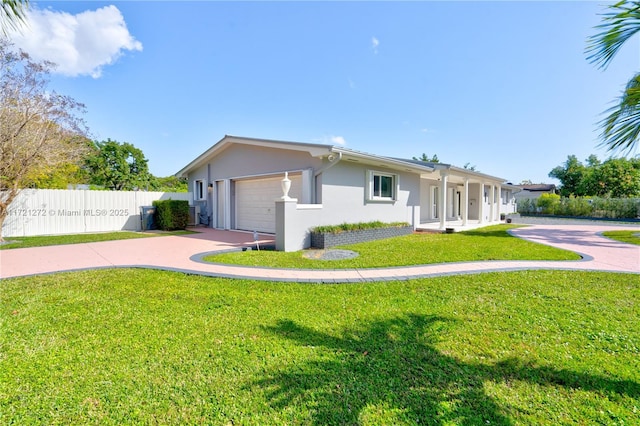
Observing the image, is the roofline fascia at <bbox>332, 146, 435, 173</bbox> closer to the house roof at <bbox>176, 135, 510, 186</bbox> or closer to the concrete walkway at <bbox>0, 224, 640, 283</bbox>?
the house roof at <bbox>176, 135, 510, 186</bbox>

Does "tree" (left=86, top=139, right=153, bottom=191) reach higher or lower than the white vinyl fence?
higher

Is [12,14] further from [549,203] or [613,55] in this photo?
[549,203]

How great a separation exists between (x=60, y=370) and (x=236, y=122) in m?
16.5

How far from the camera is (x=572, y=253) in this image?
8.45 metres

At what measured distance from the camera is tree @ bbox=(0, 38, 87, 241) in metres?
9.70

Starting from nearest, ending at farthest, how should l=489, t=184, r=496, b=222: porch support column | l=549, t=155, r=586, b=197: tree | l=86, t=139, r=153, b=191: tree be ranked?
l=489, t=184, r=496, b=222: porch support column, l=86, t=139, r=153, b=191: tree, l=549, t=155, r=586, b=197: tree

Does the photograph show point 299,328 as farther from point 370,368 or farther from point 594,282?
point 594,282

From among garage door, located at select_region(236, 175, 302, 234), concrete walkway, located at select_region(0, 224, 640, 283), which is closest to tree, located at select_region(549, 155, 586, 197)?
concrete walkway, located at select_region(0, 224, 640, 283)

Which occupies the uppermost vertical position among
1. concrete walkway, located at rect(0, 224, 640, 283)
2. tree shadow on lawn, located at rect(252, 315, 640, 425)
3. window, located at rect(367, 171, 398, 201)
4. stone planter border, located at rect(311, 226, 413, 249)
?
window, located at rect(367, 171, 398, 201)

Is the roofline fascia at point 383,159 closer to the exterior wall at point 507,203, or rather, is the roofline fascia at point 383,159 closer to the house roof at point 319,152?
the house roof at point 319,152

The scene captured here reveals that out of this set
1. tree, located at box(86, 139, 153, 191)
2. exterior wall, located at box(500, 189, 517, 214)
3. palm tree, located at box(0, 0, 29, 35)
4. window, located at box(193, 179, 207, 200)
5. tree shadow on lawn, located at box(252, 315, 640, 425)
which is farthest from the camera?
tree, located at box(86, 139, 153, 191)

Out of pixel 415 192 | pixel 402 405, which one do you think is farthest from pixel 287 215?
pixel 415 192

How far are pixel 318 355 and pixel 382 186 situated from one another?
10467 mm

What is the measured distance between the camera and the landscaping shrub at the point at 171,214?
14506 millimetres
